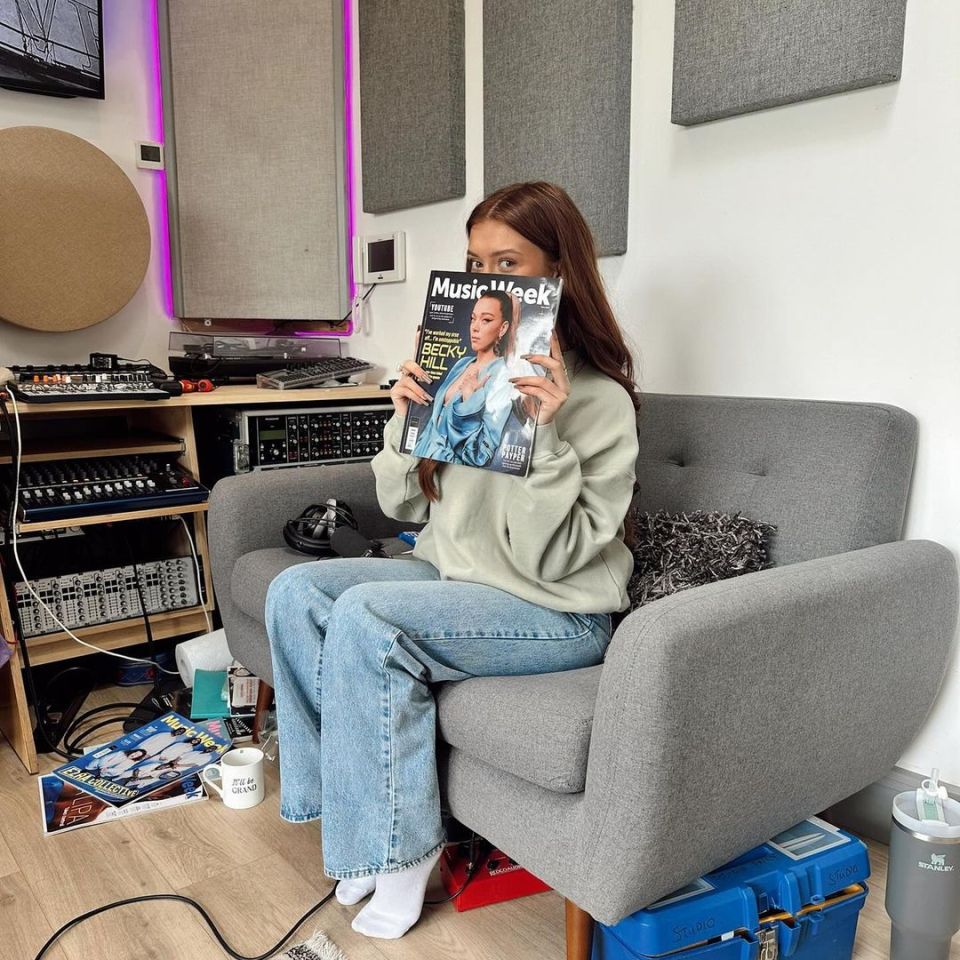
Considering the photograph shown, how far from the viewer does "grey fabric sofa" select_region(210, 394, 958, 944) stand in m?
1.01

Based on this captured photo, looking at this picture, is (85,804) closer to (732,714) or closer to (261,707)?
(261,707)

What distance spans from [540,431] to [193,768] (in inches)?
42.6

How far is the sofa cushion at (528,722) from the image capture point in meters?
1.08

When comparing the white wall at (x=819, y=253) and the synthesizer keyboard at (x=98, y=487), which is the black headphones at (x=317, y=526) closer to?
the synthesizer keyboard at (x=98, y=487)

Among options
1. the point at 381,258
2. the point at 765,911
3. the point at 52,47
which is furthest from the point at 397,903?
the point at 52,47

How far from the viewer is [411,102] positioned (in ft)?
7.88

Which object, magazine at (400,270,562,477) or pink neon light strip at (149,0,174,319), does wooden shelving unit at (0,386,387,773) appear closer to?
pink neon light strip at (149,0,174,319)

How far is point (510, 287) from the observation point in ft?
4.22

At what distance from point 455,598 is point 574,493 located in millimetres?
238

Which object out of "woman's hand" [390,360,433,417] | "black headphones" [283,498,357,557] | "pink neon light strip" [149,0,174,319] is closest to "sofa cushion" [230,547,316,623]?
"black headphones" [283,498,357,557]

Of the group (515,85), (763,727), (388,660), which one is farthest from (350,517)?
(515,85)

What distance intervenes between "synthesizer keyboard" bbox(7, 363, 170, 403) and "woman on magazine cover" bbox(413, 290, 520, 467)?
0.93 metres

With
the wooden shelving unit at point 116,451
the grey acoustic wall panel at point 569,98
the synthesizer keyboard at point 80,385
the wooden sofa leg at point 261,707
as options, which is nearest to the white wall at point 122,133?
the wooden shelving unit at point 116,451

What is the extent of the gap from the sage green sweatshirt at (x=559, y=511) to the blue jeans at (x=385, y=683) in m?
0.05
